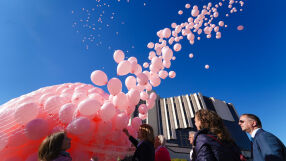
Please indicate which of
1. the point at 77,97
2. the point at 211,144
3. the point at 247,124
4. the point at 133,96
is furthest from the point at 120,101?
the point at 247,124

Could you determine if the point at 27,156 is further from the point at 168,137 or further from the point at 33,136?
the point at 168,137

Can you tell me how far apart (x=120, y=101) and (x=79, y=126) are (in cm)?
79

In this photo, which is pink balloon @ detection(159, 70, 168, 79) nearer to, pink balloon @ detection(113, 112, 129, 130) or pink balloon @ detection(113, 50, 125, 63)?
pink balloon @ detection(113, 50, 125, 63)

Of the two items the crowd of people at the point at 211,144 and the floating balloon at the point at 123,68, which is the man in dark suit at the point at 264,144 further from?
the floating balloon at the point at 123,68

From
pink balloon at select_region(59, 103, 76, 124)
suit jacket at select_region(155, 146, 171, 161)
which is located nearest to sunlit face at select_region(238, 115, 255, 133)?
suit jacket at select_region(155, 146, 171, 161)

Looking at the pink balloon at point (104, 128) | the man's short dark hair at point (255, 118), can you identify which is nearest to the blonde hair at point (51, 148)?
the pink balloon at point (104, 128)

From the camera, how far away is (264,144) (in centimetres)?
182

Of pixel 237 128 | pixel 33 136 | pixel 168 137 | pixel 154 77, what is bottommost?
pixel 33 136

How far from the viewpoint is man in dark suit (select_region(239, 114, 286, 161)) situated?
1.70 metres

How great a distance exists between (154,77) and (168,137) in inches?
1183

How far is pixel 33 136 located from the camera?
1.88 m

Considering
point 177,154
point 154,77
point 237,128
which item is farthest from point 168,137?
point 154,77

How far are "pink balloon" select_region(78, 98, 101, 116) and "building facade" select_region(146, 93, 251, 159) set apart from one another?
28742mm

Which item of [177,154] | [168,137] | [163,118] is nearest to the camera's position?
[177,154]
